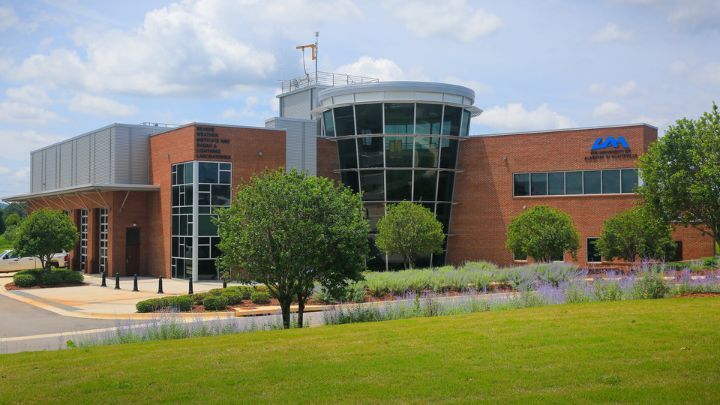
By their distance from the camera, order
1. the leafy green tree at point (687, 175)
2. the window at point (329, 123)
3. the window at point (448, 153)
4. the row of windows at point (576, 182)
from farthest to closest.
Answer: the window at point (329, 123) → the window at point (448, 153) → the row of windows at point (576, 182) → the leafy green tree at point (687, 175)

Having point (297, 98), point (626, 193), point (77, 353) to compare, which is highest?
point (297, 98)

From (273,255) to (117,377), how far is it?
761cm

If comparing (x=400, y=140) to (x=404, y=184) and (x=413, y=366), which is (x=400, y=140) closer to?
(x=404, y=184)

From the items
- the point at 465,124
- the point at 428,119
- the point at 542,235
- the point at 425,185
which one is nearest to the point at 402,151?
the point at 428,119

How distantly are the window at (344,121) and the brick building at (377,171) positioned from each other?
7 centimetres

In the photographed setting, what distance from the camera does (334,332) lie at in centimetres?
1370

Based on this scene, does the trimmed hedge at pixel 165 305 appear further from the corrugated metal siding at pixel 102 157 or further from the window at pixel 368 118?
the corrugated metal siding at pixel 102 157

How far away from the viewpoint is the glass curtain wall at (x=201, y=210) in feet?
125

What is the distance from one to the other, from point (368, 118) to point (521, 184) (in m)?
9.82

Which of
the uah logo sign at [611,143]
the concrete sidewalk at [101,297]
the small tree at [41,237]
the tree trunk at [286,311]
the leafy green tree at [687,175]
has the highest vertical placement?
the uah logo sign at [611,143]

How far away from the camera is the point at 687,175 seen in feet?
102

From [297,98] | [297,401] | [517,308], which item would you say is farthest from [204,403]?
[297,98]

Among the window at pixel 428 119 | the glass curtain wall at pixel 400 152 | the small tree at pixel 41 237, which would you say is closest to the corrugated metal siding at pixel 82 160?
the small tree at pixel 41 237

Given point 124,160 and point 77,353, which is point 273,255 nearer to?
point 77,353
